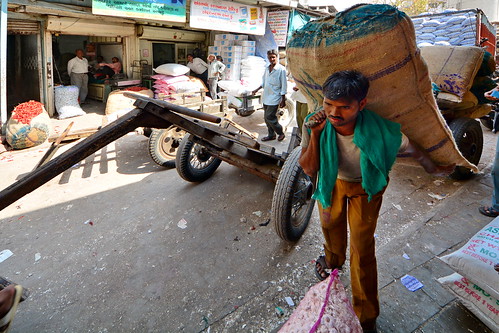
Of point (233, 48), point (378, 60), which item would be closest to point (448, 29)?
point (233, 48)

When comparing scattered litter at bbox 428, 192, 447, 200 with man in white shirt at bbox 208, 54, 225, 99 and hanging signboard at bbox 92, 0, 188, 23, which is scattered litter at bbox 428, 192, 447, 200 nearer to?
man in white shirt at bbox 208, 54, 225, 99

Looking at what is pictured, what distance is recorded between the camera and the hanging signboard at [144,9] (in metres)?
6.57

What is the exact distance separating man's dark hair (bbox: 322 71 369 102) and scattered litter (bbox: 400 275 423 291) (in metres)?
1.68

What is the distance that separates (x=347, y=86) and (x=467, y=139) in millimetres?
3882

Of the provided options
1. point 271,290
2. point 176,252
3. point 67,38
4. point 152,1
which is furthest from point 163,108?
point 67,38

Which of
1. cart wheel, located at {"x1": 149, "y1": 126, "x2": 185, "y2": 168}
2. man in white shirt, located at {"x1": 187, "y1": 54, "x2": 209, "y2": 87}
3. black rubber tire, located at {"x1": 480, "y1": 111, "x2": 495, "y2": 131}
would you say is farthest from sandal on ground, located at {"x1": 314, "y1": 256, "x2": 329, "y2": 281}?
man in white shirt, located at {"x1": 187, "y1": 54, "x2": 209, "y2": 87}

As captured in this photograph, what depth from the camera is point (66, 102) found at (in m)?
8.07

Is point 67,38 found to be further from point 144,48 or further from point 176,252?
point 176,252

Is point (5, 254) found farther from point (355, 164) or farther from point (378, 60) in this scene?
point (378, 60)

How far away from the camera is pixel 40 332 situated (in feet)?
6.73

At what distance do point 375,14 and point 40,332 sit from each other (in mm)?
2846

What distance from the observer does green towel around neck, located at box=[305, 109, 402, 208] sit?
59.3 inches

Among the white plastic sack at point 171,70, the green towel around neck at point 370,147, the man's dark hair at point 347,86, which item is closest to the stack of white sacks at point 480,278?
the green towel around neck at point 370,147

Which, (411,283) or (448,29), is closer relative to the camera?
(411,283)
